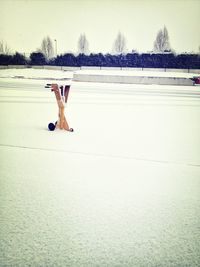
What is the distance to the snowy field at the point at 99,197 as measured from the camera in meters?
2.13

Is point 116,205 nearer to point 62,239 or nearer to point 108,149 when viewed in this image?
point 62,239

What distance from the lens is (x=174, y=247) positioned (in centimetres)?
222

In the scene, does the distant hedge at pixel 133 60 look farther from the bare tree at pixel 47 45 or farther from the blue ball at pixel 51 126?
the blue ball at pixel 51 126

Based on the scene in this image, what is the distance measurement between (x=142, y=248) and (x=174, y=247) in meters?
0.28

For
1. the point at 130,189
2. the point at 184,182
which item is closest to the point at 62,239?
the point at 130,189

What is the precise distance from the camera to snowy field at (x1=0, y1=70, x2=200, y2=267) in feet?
7.00

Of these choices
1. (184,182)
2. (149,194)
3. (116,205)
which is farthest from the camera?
(184,182)

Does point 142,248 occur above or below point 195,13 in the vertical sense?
below

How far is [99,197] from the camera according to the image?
3.07m

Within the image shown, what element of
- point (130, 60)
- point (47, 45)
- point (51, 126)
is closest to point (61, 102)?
point (51, 126)

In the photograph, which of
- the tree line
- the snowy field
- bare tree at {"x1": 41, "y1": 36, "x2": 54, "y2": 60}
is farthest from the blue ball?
the tree line

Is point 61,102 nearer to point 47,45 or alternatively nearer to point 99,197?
point 99,197

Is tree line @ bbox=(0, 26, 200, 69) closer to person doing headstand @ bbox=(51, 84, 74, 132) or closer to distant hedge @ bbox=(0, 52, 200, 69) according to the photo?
distant hedge @ bbox=(0, 52, 200, 69)

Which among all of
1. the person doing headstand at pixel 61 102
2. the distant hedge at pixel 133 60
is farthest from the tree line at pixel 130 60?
the person doing headstand at pixel 61 102
